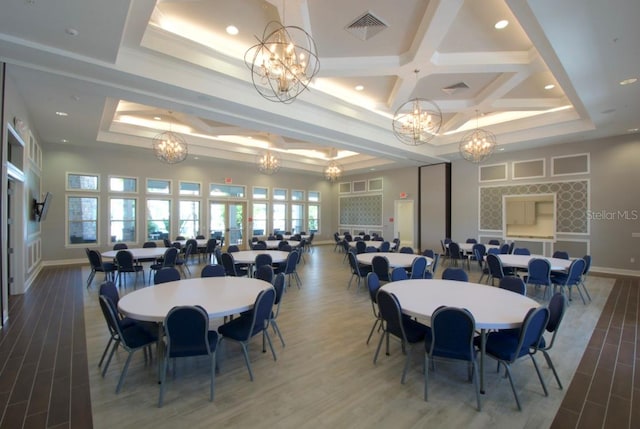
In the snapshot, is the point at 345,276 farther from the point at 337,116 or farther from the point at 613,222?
the point at 613,222

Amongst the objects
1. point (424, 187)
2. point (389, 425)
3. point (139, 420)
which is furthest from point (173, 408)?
point (424, 187)

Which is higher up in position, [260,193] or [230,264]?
[260,193]

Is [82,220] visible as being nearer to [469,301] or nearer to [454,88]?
[469,301]

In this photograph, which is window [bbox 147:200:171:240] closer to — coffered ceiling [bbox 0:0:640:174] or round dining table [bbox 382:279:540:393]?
coffered ceiling [bbox 0:0:640:174]

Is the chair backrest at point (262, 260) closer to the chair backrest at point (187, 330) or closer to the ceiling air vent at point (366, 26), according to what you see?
the chair backrest at point (187, 330)

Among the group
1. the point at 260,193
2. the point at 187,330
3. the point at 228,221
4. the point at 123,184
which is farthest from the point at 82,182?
the point at 187,330

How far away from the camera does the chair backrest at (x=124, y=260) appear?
6199 mm

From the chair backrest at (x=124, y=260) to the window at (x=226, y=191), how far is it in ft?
21.3

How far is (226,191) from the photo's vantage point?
13.1 m

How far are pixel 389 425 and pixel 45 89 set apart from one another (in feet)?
23.9

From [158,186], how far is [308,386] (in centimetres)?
1069

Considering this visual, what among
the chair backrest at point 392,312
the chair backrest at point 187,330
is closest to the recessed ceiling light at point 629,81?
the chair backrest at point 392,312

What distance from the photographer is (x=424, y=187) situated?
12.8 metres

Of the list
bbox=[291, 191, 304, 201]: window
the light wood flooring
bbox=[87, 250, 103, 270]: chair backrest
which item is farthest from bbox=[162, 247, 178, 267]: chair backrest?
bbox=[291, 191, 304, 201]: window
